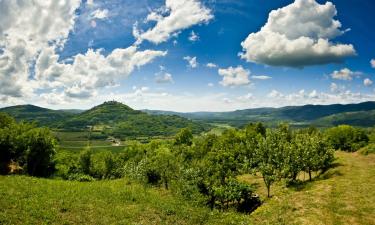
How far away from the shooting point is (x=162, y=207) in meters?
45.3

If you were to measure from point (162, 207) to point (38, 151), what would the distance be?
174 ft

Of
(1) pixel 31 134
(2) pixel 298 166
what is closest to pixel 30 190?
(1) pixel 31 134

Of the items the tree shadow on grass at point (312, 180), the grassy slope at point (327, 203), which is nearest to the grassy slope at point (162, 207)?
the grassy slope at point (327, 203)

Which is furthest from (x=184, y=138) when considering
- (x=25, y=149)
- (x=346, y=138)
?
(x=25, y=149)

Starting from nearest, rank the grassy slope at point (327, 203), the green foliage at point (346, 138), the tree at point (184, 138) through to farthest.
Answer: the grassy slope at point (327, 203) → the green foliage at point (346, 138) → the tree at point (184, 138)

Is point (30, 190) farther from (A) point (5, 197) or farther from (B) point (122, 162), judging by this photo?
(B) point (122, 162)

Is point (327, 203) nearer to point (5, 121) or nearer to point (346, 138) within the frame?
point (5, 121)

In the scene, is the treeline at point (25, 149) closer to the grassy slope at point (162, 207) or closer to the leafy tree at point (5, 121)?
the leafy tree at point (5, 121)

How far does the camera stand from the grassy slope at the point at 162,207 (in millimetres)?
36219

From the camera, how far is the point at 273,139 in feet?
225

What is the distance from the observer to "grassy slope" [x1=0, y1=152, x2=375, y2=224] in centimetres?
3622

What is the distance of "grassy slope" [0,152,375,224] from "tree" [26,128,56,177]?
30154mm

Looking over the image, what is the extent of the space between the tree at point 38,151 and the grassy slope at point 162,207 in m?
30.2

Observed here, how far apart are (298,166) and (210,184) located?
919 inches
